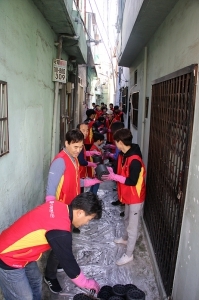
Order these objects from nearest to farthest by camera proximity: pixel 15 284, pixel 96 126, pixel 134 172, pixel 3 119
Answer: pixel 15 284 → pixel 3 119 → pixel 134 172 → pixel 96 126

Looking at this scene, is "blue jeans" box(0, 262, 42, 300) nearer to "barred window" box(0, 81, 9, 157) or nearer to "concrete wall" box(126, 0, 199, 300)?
"barred window" box(0, 81, 9, 157)

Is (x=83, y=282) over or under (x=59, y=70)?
under

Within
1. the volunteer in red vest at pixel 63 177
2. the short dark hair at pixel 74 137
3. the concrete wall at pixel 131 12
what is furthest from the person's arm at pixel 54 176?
the concrete wall at pixel 131 12

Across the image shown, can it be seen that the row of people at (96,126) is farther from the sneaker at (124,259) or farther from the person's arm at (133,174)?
the sneaker at (124,259)

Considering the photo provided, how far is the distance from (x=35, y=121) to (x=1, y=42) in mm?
1476

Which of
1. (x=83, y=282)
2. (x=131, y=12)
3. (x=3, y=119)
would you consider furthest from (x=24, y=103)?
(x=131, y=12)

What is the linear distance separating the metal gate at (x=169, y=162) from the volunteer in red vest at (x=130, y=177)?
0.86 feet

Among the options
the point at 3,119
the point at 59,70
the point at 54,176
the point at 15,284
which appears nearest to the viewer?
the point at 15,284

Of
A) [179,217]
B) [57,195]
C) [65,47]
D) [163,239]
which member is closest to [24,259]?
[57,195]

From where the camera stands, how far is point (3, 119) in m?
2.32

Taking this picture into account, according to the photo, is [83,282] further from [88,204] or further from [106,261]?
[106,261]

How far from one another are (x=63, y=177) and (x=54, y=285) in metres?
1.14

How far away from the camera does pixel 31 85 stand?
337cm

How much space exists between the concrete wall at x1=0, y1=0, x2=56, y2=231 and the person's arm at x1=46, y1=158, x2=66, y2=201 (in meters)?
0.43
